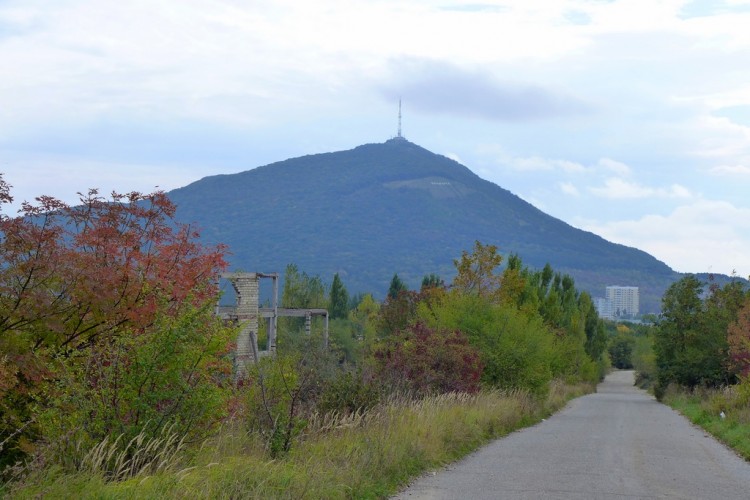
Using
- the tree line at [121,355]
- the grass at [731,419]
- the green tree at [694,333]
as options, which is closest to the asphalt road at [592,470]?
the grass at [731,419]

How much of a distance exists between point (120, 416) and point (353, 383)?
6841mm

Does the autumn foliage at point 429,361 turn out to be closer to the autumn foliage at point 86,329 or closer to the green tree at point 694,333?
the autumn foliage at point 86,329

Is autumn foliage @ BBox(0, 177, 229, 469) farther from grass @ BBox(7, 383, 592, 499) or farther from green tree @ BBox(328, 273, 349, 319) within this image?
green tree @ BBox(328, 273, 349, 319)

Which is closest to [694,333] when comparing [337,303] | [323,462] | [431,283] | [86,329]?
[431,283]

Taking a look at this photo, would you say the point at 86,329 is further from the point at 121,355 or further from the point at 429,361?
the point at 429,361

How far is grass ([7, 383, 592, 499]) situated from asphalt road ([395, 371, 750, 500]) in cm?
45

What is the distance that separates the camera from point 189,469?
8750 mm

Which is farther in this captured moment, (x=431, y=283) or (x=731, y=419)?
(x=431, y=283)

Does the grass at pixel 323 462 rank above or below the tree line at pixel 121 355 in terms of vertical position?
below

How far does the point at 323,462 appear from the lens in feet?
37.3

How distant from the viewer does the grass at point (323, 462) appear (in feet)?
26.6

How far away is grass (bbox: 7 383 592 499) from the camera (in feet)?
26.6

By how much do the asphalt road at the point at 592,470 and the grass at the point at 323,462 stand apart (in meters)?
0.45

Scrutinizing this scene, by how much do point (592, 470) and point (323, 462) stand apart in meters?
5.58
